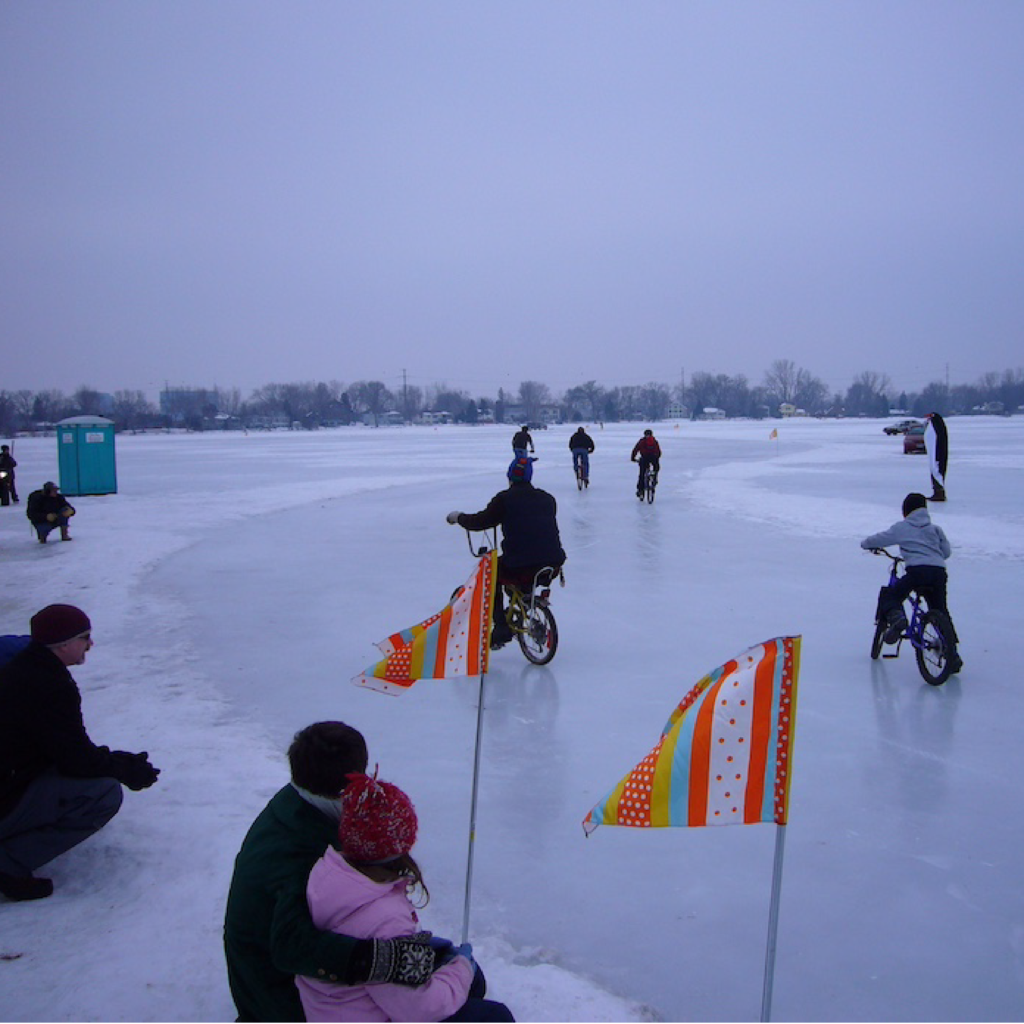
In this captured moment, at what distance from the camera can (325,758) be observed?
2607 mm

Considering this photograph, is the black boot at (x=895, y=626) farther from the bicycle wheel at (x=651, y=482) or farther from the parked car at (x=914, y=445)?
the parked car at (x=914, y=445)

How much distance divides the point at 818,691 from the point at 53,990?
5314mm

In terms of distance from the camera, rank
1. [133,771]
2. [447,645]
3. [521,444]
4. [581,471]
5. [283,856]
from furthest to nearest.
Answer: [581,471]
[521,444]
[447,645]
[133,771]
[283,856]

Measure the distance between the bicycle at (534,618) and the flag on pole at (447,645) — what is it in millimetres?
3230

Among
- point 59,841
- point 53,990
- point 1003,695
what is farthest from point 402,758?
point 1003,695

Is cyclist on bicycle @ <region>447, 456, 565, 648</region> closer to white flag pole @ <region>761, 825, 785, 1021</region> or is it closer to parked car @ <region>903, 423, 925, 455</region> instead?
white flag pole @ <region>761, 825, 785, 1021</region>

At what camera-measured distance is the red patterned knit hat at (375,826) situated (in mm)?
2242

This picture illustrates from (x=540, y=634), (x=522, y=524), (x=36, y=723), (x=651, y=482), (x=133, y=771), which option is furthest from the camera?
(x=651, y=482)

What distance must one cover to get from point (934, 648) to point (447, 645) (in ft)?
14.3

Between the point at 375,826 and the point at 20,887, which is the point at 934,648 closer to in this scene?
the point at 375,826

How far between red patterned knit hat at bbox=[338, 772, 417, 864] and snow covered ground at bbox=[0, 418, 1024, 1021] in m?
1.37

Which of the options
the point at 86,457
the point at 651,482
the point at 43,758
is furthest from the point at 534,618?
the point at 86,457

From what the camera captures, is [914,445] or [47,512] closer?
[47,512]

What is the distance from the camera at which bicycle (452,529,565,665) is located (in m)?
7.76
